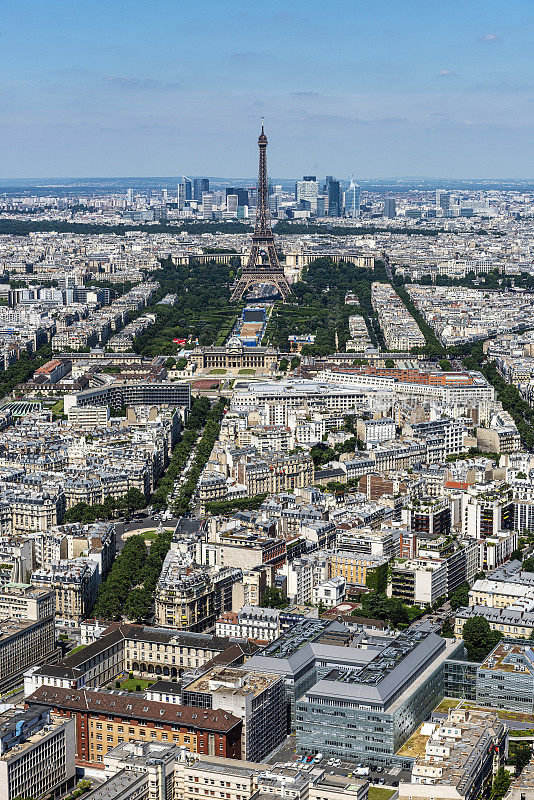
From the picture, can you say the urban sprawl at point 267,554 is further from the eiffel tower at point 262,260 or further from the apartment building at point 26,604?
the eiffel tower at point 262,260

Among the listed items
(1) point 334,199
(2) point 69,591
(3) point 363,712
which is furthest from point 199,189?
(3) point 363,712

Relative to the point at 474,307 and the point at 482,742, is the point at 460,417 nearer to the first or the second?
the point at 482,742

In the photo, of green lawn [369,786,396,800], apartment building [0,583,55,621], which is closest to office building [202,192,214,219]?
apartment building [0,583,55,621]

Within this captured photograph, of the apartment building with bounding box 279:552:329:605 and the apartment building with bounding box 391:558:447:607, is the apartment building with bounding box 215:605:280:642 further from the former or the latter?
the apartment building with bounding box 391:558:447:607

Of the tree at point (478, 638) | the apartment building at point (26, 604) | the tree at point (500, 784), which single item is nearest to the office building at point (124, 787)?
the tree at point (500, 784)

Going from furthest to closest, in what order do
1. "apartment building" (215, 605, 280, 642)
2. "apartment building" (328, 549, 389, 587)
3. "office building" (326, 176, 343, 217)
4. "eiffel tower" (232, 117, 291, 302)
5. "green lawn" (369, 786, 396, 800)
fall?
"office building" (326, 176, 343, 217) < "eiffel tower" (232, 117, 291, 302) < "apartment building" (328, 549, 389, 587) < "apartment building" (215, 605, 280, 642) < "green lawn" (369, 786, 396, 800)

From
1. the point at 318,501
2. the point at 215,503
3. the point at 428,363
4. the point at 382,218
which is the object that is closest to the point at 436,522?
the point at 318,501
